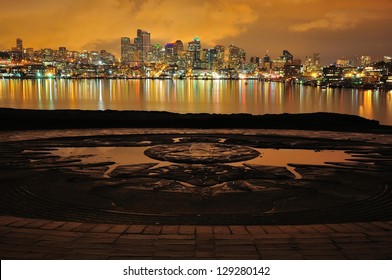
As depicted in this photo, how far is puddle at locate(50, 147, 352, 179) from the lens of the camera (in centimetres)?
1156

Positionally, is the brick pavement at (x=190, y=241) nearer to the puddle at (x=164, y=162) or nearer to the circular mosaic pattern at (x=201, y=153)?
the puddle at (x=164, y=162)

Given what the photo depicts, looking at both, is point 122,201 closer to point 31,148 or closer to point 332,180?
point 332,180

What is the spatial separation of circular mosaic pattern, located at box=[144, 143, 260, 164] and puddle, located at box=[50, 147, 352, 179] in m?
0.27

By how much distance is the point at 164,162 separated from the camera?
11477 mm

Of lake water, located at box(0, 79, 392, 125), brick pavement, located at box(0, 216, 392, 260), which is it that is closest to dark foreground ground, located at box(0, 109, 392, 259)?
brick pavement, located at box(0, 216, 392, 260)

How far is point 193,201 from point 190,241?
8.10 ft

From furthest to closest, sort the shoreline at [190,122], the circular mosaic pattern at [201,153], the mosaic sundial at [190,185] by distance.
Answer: the shoreline at [190,122] → the circular mosaic pattern at [201,153] → the mosaic sundial at [190,185]

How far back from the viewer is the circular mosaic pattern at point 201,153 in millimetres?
11786

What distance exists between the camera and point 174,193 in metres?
8.47

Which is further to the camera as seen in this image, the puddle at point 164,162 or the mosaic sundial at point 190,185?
the puddle at point 164,162

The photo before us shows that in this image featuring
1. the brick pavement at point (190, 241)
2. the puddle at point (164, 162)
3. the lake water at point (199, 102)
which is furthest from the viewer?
the lake water at point (199, 102)

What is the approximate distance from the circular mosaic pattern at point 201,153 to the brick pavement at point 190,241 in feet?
18.2

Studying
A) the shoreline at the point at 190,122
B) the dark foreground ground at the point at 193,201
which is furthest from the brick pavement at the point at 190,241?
the shoreline at the point at 190,122

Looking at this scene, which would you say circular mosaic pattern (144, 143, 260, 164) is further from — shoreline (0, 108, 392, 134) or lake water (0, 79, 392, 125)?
lake water (0, 79, 392, 125)
